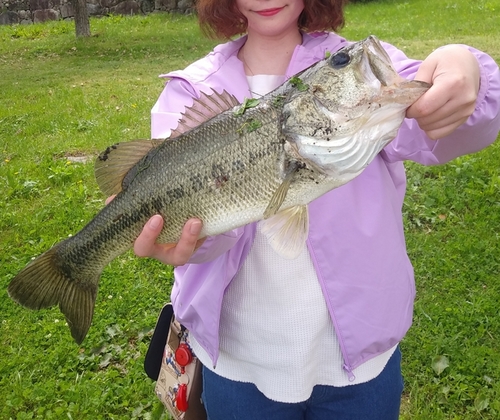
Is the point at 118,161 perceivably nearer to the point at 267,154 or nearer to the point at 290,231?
the point at 267,154

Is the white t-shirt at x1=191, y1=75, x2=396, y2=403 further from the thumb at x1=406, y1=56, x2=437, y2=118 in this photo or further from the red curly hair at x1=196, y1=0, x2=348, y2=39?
the red curly hair at x1=196, y1=0, x2=348, y2=39

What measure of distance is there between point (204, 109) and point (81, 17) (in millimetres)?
15652

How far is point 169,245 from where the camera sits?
193 centimetres

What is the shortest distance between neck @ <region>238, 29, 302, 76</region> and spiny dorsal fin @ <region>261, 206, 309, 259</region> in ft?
2.31

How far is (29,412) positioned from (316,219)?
250 centimetres

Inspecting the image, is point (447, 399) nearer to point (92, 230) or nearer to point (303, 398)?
point (303, 398)

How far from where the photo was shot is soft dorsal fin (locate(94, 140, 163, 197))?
6.40ft

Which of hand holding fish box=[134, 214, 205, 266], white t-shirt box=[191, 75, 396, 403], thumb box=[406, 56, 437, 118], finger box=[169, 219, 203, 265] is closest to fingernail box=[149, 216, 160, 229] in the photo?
hand holding fish box=[134, 214, 205, 266]

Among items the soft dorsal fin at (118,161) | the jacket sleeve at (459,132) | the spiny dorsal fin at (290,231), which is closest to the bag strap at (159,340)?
the soft dorsal fin at (118,161)

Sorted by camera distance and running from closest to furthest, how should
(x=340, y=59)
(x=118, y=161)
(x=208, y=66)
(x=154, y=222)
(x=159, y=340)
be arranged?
(x=340, y=59) < (x=154, y=222) < (x=118, y=161) < (x=208, y=66) < (x=159, y=340)

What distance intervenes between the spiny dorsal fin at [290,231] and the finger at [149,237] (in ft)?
1.35

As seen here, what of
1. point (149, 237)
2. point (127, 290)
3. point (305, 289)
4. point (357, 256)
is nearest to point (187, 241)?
point (149, 237)

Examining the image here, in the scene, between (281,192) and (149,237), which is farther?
(149,237)

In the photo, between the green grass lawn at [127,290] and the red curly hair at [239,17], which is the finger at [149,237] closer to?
the red curly hair at [239,17]
